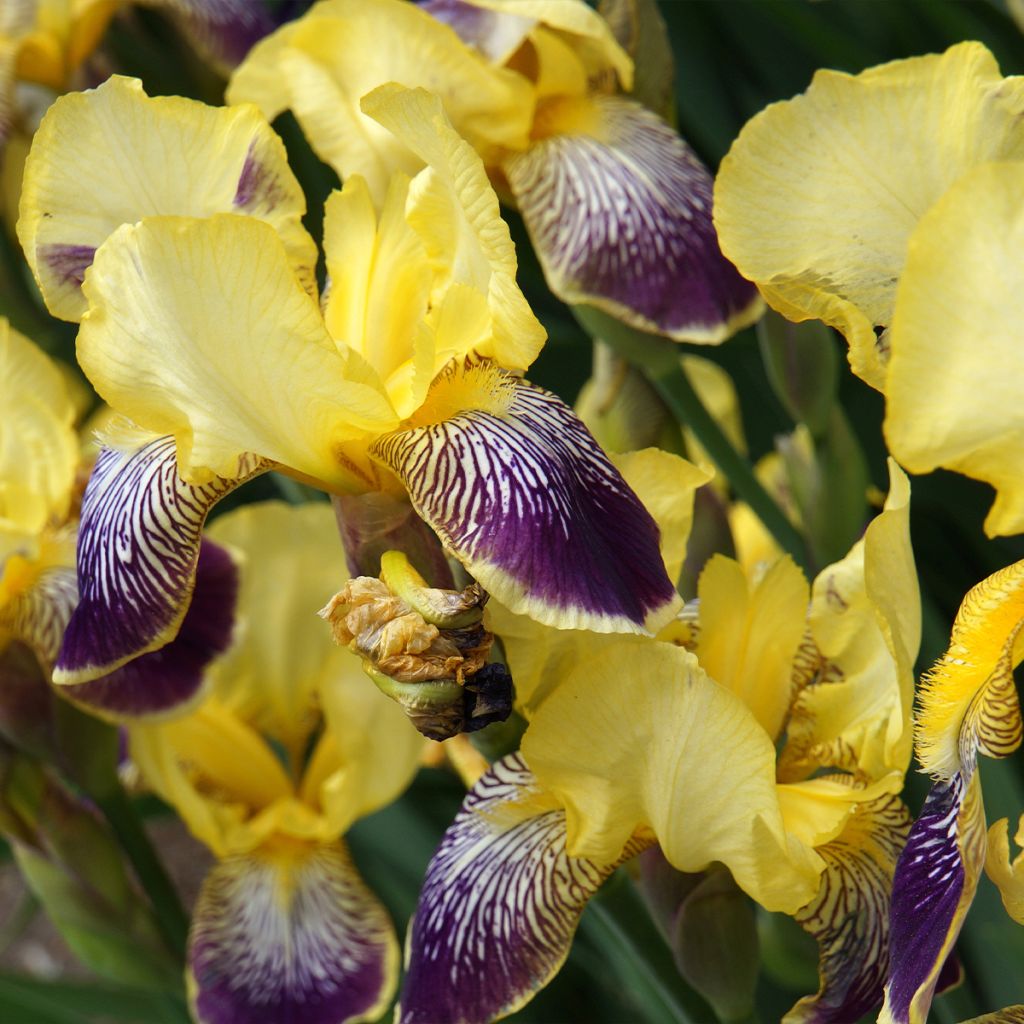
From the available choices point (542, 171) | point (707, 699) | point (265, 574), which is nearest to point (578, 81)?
point (542, 171)

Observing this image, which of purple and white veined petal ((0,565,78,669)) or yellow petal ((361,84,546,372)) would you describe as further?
purple and white veined petal ((0,565,78,669))

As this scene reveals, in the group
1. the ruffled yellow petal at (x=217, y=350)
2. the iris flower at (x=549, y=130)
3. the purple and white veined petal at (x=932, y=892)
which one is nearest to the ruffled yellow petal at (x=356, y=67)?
the iris flower at (x=549, y=130)

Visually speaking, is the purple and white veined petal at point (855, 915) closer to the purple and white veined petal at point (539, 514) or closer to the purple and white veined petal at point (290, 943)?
the purple and white veined petal at point (539, 514)

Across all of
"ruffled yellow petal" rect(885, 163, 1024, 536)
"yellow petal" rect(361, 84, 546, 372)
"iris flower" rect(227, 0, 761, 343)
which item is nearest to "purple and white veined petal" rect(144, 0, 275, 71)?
"iris flower" rect(227, 0, 761, 343)

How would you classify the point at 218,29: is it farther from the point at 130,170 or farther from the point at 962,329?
the point at 962,329

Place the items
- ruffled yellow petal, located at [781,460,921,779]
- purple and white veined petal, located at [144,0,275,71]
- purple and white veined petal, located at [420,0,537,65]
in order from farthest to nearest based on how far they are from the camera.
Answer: purple and white veined petal, located at [144,0,275,71] < purple and white veined petal, located at [420,0,537,65] < ruffled yellow petal, located at [781,460,921,779]

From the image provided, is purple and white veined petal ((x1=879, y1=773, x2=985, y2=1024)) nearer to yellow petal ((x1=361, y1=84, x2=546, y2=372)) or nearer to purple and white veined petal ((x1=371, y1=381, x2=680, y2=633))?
purple and white veined petal ((x1=371, y1=381, x2=680, y2=633))
